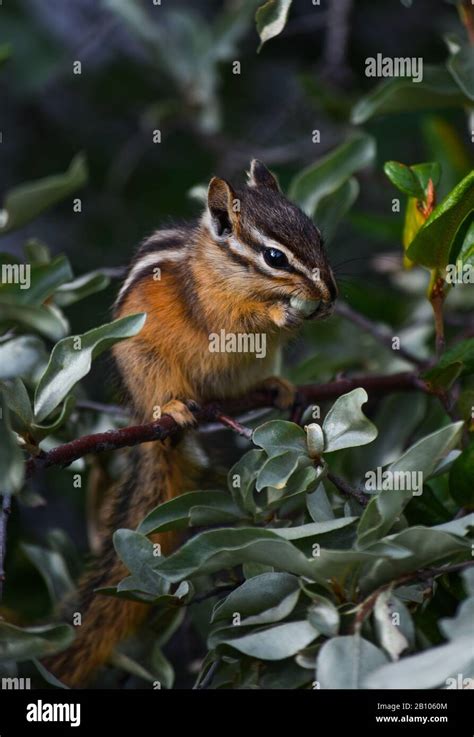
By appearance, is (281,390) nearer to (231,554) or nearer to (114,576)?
(114,576)

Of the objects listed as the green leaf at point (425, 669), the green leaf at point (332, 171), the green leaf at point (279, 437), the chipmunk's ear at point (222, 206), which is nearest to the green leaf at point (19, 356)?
the green leaf at point (279, 437)

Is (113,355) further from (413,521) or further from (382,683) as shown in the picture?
(382,683)

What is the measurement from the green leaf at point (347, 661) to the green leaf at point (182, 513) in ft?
1.49

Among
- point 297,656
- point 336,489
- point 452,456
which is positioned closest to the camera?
point 297,656

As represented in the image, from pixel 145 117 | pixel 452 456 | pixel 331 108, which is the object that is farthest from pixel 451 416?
pixel 145 117

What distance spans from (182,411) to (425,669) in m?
1.24

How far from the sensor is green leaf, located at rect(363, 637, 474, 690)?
5.53 feet

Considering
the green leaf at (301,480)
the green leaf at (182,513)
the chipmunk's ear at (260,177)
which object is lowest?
the green leaf at (182,513)

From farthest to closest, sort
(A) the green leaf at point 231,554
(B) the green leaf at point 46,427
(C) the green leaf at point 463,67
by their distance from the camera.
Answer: (C) the green leaf at point 463,67 → (B) the green leaf at point 46,427 → (A) the green leaf at point 231,554

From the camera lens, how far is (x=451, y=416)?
2.50 metres

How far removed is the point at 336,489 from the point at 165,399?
28.3 inches

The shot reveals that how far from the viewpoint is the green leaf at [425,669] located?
Answer: 168 cm

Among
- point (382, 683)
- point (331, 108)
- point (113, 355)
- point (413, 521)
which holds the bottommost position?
point (382, 683)

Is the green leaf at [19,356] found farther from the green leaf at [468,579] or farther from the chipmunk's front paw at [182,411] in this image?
the green leaf at [468,579]
